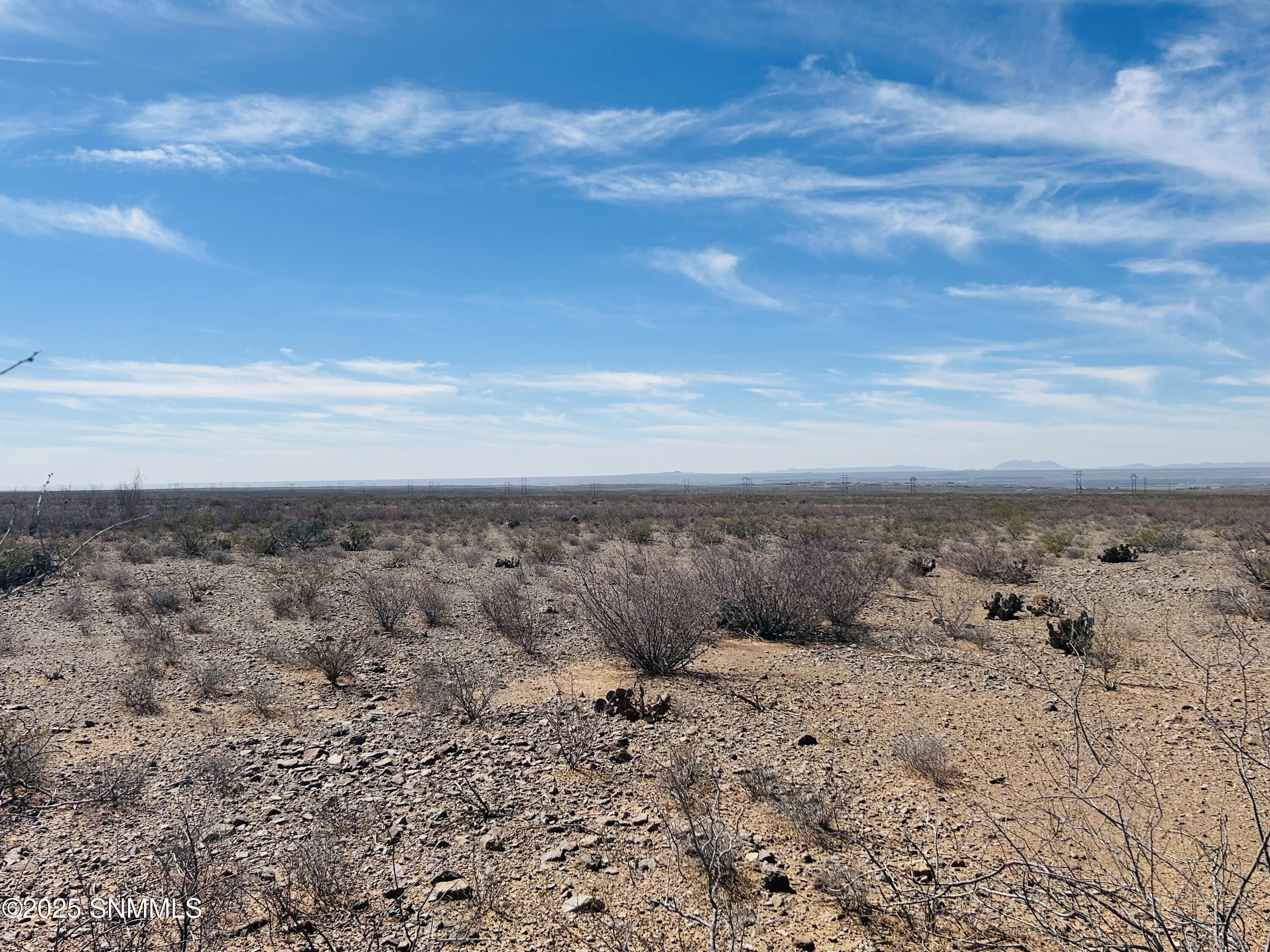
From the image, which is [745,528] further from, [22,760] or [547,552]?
[22,760]

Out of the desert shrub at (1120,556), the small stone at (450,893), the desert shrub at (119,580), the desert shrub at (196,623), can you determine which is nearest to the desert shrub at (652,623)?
the small stone at (450,893)

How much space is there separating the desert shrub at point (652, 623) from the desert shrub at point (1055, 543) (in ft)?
48.7

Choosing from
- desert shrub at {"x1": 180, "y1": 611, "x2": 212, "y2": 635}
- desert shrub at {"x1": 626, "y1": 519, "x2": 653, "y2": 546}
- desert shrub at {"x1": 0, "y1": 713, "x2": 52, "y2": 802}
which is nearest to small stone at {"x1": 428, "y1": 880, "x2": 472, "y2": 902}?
desert shrub at {"x1": 0, "y1": 713, "x2": 52, "y2": 802}

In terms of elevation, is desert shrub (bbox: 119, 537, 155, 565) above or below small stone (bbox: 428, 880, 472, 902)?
above

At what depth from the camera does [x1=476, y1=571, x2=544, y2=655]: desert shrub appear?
11.1 meters

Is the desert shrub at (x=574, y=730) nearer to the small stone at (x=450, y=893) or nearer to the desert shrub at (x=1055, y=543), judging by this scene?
the small stone at (x=450, y=893)

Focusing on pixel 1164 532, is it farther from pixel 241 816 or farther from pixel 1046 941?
pixel 241 816

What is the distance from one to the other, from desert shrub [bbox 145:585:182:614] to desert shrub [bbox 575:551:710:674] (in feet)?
27.9

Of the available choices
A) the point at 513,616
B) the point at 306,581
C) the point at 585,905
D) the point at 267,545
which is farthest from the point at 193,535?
the point at 585,905

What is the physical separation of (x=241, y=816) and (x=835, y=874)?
13.2 feet

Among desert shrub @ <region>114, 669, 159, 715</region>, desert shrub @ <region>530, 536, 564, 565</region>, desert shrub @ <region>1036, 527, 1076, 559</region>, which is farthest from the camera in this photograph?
desert shrub @ <region>1036, 527, 1076, 559</region>

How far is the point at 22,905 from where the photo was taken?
4.40 metres

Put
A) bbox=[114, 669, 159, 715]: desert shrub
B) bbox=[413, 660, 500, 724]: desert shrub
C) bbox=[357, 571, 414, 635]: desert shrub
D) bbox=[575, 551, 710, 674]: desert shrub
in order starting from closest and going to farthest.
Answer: bbox=[413, 660, 500, 724]: desert shrub → bbox=[114, 669, 159, 715]: desert shrub → bbox=[575, 551, 710, 674]: desert shrub → bbox=[357, 571, 414, 635]: desert shrub

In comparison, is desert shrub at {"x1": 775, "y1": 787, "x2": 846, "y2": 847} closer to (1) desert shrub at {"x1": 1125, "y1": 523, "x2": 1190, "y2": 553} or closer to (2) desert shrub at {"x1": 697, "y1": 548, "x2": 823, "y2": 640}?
(2) desert shrub at {"x1": 697, "y1": 548, "x2": 823, "y2": 640}
